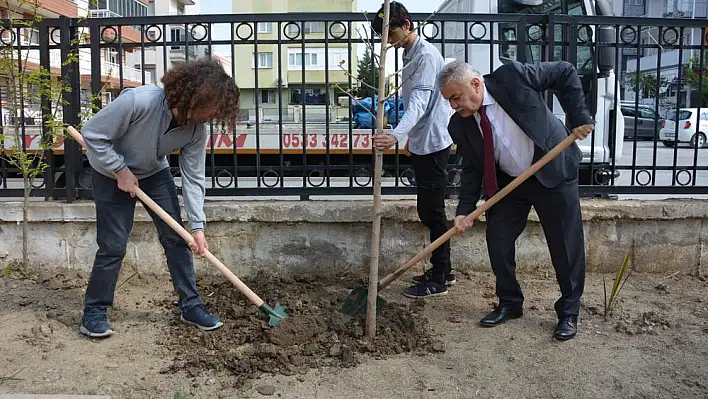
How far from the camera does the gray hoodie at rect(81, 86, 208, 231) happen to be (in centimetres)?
343

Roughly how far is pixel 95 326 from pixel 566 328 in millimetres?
2821

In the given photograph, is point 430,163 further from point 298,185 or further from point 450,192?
point 298,185

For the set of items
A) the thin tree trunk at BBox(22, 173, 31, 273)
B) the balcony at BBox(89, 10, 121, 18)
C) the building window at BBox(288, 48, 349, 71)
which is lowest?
the thin tree trunk at BBox(22, 173, 31, 273)

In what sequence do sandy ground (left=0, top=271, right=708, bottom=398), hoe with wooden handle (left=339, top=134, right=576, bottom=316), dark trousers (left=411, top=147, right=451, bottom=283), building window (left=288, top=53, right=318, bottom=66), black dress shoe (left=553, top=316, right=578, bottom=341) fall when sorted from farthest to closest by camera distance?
building window (left=288, top=53, right=318, bottom=66) → dark trousers (left=411, top=147, right=451, bottom=283) → black dress shoe (left=553, top=316, right=578, bottom=341) → hoe with wooden handle (left=339, top=134, right=576, bottom=316) → sandy ground (left=0, top=271, right=708, bottom=398)

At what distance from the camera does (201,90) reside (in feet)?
10.7

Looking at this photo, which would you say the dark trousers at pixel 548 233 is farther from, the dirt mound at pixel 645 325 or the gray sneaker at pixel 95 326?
the gray sneaker at pixel 95 326

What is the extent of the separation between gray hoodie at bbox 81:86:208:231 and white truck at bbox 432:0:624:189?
7.17 ft

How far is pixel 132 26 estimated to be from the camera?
15.9 feet

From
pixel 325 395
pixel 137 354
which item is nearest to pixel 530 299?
pixel 325 395

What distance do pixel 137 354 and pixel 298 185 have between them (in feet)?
6.45

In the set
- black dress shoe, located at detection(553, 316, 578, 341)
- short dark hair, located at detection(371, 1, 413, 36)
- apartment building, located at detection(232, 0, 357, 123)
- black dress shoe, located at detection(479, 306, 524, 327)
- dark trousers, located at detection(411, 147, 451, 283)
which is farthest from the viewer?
apartment building, located at detection(232, 0, 357, 123)

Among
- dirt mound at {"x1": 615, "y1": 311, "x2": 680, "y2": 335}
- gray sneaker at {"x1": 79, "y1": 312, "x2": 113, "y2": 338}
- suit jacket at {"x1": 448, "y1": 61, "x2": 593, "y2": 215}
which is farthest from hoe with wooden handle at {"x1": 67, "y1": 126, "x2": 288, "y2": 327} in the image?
dirt mound at {"x1": 615, "y1": 311, "x2": 680, "y2": 335}

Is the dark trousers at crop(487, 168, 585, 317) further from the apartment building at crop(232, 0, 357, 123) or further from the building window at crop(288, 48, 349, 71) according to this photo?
the building window at crop(288, 48, 349, 71)

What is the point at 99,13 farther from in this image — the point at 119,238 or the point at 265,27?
the point at 119,238
